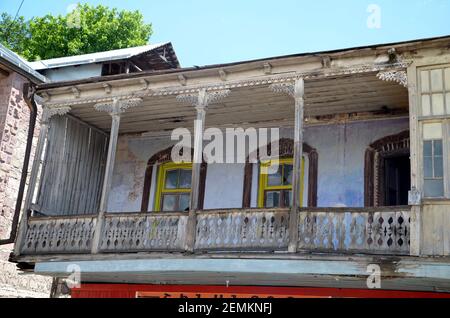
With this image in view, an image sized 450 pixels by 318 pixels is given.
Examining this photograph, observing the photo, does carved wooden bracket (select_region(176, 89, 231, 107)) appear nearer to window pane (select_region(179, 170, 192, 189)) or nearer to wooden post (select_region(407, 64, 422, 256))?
window pane (select_region(179, 170, 192, 189))

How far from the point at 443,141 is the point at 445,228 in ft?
4.75

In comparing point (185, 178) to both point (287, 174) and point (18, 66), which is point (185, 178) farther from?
point (18, 66)

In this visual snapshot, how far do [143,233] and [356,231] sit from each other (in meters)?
4.04

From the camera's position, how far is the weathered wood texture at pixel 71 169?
564 inches

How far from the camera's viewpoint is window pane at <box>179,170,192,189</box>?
15.2 metres

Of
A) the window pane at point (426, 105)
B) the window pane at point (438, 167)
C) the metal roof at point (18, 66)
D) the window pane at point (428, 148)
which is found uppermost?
the metal roof at point (18, 66)

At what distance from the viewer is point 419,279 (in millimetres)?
10000

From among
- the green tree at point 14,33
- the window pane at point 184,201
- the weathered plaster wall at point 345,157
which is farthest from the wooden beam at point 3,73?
the green tree at point 14,33

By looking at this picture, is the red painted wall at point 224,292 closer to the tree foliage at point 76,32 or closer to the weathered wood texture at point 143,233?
the weathered wood texture at point 143,233

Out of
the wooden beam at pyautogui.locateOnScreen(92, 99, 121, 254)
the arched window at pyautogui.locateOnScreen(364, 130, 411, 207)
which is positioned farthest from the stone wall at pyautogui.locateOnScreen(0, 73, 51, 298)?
the arched window at pyautogui.locateOnScreen(364, 130, 411, 207)

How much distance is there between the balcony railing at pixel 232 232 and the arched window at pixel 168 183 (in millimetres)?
2846

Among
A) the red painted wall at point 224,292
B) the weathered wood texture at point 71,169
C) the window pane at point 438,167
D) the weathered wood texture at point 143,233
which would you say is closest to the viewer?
the window pane at point 438,167
